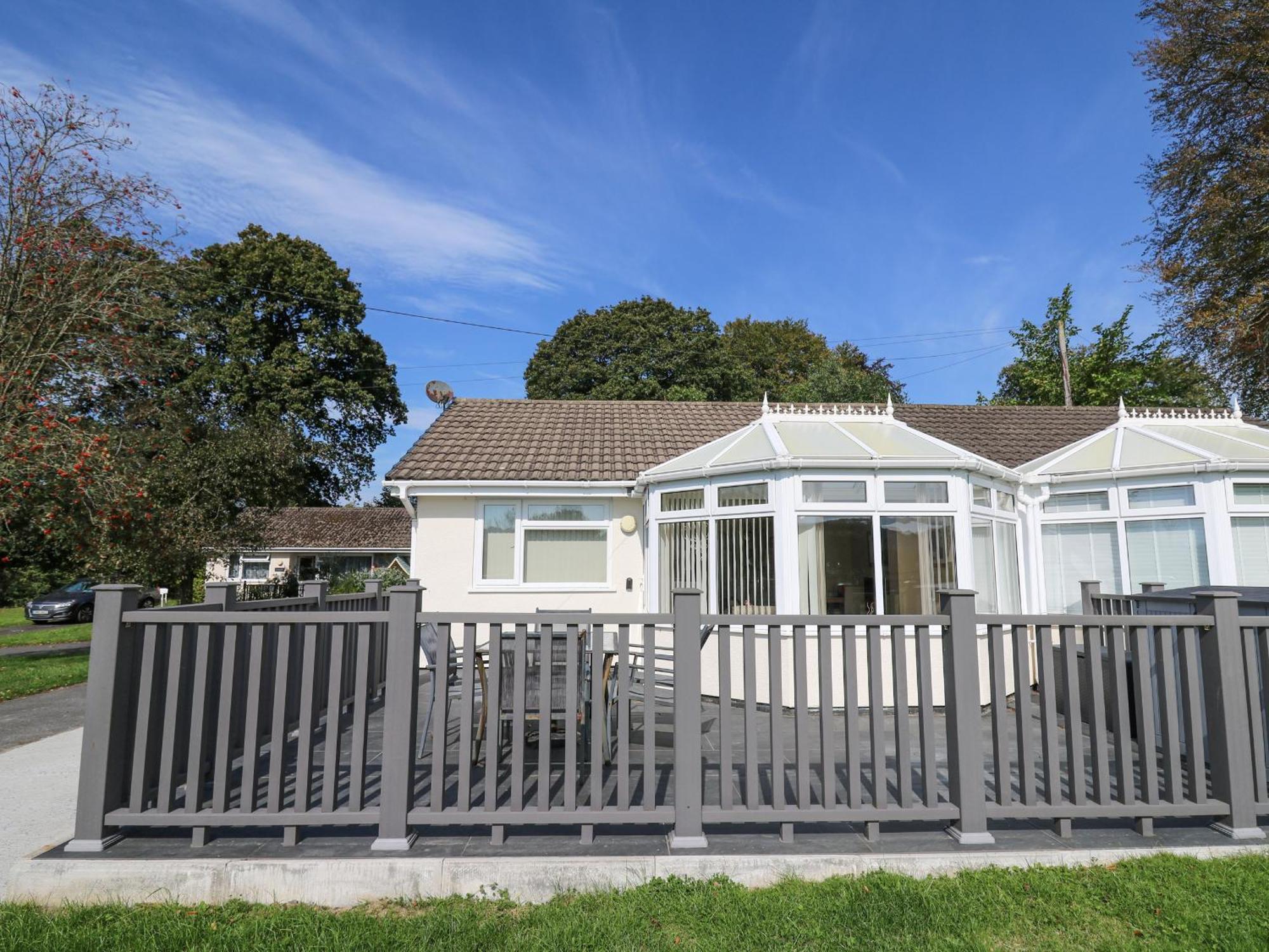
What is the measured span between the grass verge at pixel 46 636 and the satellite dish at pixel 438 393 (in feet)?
31.9

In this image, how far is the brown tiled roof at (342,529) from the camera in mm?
28594

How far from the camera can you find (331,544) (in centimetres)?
2859

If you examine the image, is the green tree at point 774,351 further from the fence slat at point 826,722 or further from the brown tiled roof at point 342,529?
the fence slat at point 826,722

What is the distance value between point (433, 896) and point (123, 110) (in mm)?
12874

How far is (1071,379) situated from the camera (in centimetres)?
2570

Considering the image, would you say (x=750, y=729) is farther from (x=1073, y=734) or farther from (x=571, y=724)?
(x=1073, y=734)

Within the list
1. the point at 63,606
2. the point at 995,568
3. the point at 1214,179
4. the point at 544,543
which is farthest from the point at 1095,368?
the point at 63,606

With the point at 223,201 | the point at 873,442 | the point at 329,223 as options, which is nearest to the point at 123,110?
the point at 223,201

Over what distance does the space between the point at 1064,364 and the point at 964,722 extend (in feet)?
79.8

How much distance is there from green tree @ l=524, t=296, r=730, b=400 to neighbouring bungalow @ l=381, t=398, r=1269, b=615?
17765 millimetres

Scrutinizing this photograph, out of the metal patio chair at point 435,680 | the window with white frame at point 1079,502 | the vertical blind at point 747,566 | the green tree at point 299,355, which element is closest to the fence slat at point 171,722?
the metal patio chair at point 435,680

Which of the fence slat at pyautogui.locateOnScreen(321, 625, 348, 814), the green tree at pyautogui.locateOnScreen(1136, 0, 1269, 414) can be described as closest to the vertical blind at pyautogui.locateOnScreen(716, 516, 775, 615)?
the fence slat at pyautogui.locateOnScreen(321, 625, 348, 814)

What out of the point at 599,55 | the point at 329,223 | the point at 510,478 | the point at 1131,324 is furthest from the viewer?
the point at 1131,324

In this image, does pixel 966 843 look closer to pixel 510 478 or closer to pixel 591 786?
pixel 591 786
